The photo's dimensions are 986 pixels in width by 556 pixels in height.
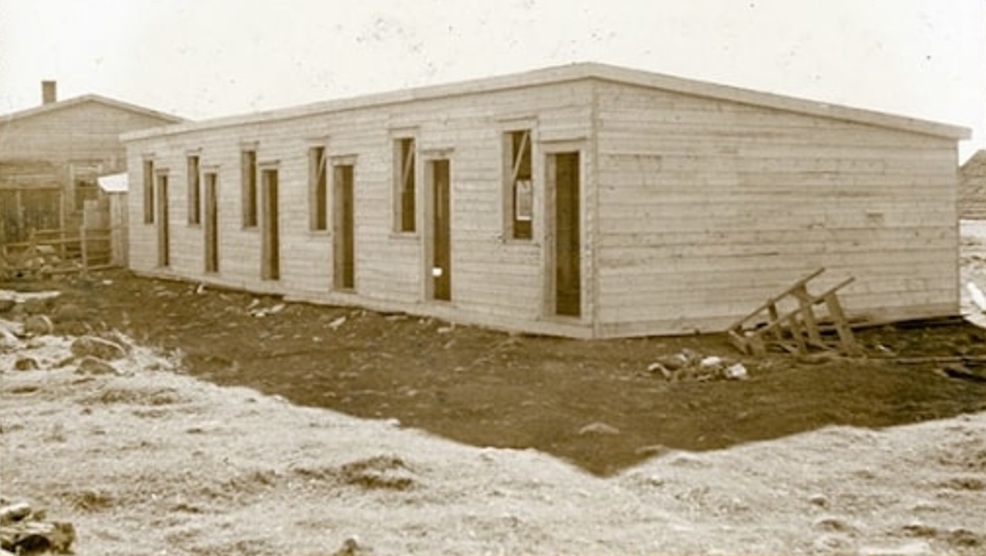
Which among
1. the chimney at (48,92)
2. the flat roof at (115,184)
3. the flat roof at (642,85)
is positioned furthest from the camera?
the chimney at (48,92)

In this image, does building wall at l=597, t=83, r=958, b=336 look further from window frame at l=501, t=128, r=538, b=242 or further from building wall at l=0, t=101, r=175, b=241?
building wall at l=0, t=101, r=175, b=241

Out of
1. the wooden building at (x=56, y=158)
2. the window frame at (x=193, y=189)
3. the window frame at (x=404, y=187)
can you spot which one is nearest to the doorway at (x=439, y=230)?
the window frame at (x=404, y=187)

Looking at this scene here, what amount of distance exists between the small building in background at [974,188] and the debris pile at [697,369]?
82.6 feet

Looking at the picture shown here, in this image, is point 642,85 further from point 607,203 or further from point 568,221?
point 568,221

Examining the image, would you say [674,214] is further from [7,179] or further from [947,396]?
[7,179]

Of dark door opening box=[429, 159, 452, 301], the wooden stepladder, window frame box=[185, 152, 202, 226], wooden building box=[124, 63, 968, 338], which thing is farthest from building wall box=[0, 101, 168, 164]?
the wooden stepladder

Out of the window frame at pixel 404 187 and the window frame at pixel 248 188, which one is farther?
the window frame at pixel 248 188

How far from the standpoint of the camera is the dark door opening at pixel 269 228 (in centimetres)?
2388

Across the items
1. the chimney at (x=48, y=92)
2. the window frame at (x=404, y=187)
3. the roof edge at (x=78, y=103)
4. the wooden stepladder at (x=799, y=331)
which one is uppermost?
the chimney at (x=48, y=92)

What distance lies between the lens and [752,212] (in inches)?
663

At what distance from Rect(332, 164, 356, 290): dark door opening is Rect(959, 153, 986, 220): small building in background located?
21950 millimetres

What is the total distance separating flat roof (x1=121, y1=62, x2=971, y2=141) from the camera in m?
15.4

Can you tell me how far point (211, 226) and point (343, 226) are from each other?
6086 millimetres

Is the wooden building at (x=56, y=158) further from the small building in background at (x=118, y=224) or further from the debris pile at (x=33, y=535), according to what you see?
the debris pile at (x=33, y=535)
